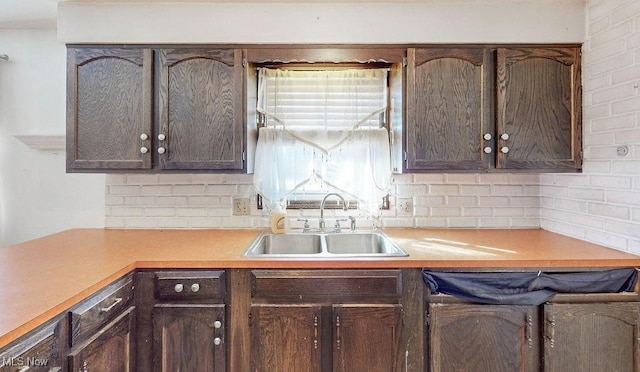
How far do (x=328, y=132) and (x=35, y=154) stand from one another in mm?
1849

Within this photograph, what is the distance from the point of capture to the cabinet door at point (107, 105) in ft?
6.19

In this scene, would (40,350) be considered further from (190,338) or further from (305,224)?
(305,224)

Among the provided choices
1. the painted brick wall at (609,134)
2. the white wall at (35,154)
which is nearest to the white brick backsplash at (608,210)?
the painted brick wall at (609,134)

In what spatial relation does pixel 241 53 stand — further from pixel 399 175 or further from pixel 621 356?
pixel 621 356

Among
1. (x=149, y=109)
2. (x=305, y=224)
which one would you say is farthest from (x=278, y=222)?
(x=149, y=109)

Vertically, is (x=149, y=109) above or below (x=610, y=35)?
below

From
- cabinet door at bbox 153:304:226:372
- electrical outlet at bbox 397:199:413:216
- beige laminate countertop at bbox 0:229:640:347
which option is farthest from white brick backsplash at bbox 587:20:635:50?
cabinet door at bbox 153:304:226:372

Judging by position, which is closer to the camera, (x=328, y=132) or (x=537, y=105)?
(x=537, y=105)

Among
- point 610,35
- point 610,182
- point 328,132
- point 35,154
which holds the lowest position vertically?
point 610,182

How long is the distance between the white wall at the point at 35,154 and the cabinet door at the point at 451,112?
1983mm

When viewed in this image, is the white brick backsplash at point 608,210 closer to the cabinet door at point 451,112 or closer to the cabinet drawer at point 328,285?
the cabinet door at point 451,112

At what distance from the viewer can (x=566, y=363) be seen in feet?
4.94

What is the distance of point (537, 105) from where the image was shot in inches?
74.5

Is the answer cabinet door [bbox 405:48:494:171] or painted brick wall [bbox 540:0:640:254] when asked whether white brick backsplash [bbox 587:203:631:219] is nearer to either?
painted brick wall [bbox 540:0:640:254]
